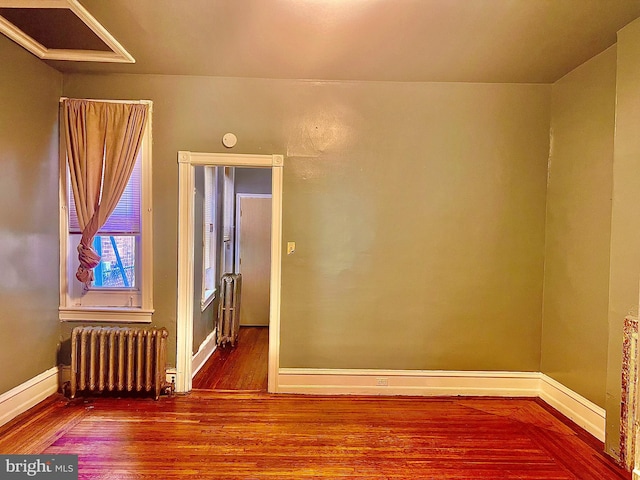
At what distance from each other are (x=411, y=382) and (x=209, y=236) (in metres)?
2.71

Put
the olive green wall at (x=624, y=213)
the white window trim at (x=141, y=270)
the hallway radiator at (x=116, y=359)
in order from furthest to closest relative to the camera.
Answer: the white window trim at (x=141, y=270) < the hallway radiator at (x=116, y=359) < the olive green wall at (x=624, y=213)

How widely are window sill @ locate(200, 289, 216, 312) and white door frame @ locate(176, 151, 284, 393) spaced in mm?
652

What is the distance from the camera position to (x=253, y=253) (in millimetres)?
5379

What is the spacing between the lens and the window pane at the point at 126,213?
10.2 feet

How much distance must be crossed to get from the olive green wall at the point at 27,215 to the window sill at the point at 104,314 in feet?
0.33

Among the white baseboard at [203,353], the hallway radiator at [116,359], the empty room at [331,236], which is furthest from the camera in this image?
the white baseboard at [203,353]

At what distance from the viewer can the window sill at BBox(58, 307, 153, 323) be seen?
3092 mm

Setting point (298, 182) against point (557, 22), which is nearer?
point (557, 22)

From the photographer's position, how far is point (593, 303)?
2646 millimetres

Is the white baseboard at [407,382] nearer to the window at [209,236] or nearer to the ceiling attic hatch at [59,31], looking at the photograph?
the window at [209,236]

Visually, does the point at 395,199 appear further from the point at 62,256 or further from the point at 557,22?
the point at 62,256

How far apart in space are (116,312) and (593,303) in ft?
12.8

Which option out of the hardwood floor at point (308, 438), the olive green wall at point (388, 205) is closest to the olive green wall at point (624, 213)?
the hardwood floor at point (308, 438)

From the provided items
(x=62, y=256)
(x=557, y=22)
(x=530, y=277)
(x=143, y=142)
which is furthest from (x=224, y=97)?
(x=530, y=277)
